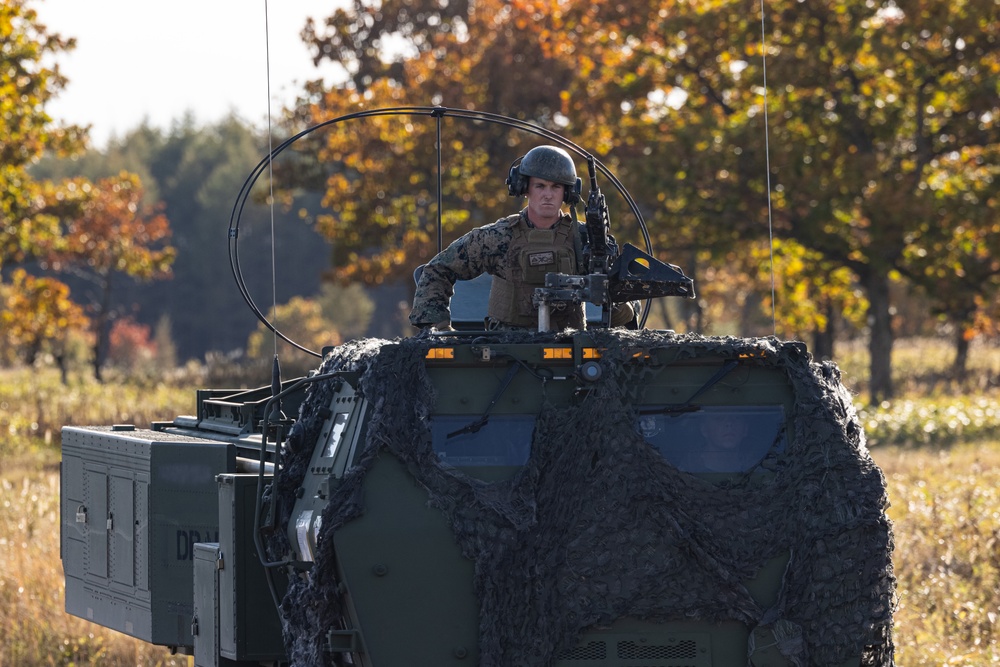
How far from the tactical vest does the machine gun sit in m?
0.31

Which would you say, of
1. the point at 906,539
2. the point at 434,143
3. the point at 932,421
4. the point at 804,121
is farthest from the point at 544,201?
the point at 434,143

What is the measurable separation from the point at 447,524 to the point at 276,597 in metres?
1.22

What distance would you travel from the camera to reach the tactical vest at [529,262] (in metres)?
8.59

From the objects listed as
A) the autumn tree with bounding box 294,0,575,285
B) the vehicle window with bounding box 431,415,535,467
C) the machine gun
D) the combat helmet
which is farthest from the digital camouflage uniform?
the autumn tree with bounding box 294,0,575,285

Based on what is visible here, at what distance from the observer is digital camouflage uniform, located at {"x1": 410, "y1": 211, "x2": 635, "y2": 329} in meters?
8.59

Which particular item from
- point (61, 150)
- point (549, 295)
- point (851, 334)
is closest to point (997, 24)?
point (61, 150)

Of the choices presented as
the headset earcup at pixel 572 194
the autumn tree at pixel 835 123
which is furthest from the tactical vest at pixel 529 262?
the autumn tree at pixel 835 123

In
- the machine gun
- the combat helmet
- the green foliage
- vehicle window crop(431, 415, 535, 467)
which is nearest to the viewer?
vehicle window crop(431, 415, 535, 467)

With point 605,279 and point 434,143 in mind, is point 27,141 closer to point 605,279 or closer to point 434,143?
point 434,143

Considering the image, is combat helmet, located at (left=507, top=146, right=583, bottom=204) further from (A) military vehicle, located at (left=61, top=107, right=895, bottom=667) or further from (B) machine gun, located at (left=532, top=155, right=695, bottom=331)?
(A) military vehicle, located at (left=61, top=107, right=895, bottom=667)

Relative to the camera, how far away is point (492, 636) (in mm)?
6438

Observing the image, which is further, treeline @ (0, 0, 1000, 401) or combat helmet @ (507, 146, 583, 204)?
treeline @ (0, 0, 1000, 401)

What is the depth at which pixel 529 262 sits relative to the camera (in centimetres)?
858

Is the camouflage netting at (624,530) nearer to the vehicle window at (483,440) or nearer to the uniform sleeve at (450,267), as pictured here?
the vehicle window at (483,440)
